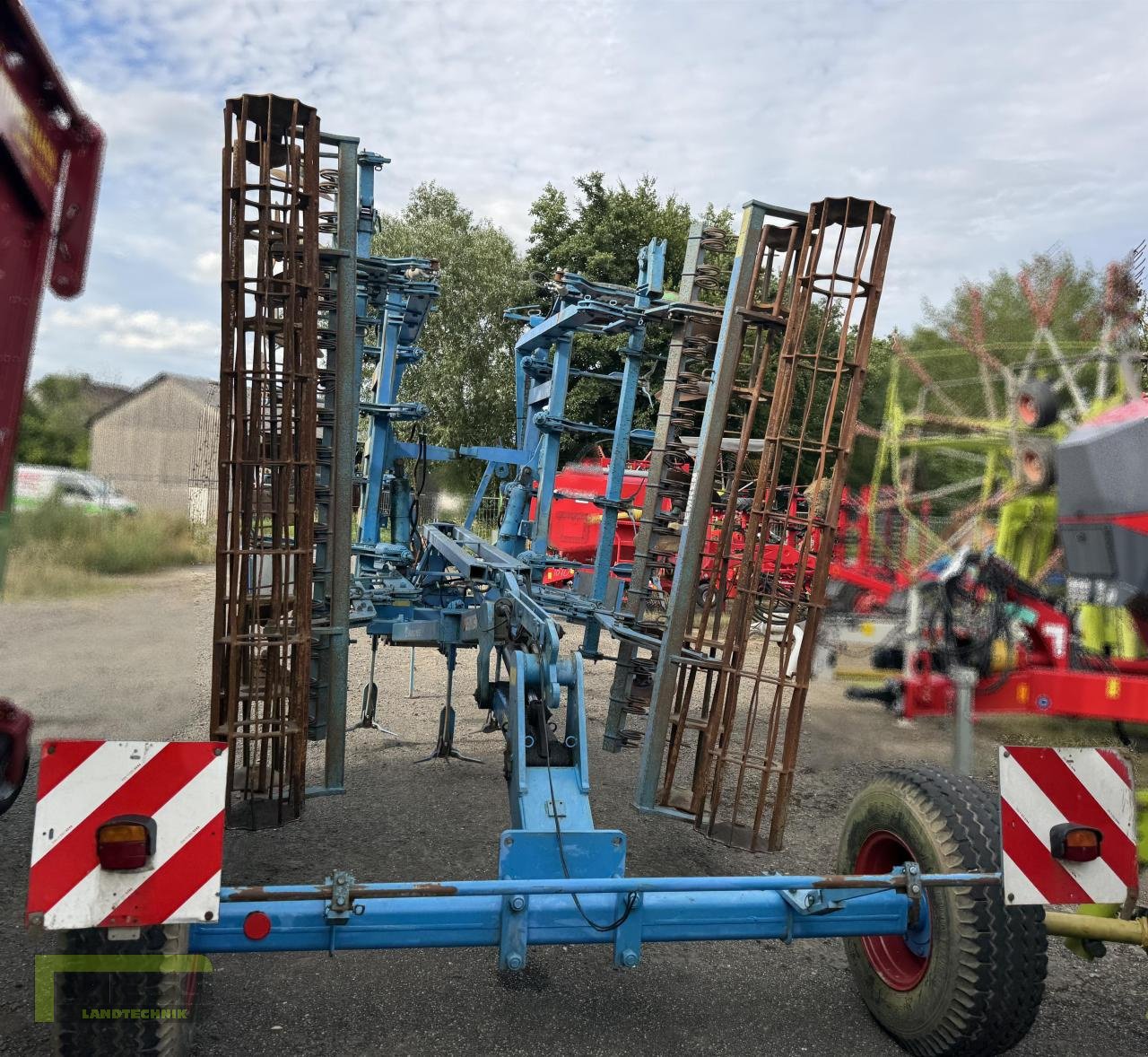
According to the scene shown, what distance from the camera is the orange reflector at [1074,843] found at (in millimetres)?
2797

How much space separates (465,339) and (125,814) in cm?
2271

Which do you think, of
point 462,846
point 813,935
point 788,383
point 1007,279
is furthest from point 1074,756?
point 1007,279

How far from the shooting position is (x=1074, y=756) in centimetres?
289

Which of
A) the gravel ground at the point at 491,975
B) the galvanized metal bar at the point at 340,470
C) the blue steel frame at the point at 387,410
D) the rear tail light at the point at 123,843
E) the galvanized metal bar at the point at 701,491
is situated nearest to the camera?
the rear tail light at the point at 123,843

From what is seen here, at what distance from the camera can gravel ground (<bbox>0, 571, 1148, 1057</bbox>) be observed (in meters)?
3.14

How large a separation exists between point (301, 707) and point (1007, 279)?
11.4 meters

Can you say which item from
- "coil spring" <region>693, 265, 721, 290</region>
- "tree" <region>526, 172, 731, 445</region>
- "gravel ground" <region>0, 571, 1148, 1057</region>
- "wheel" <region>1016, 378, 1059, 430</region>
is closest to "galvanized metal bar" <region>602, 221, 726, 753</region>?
"coil spring" <region>693, 265, 721, 290</region>

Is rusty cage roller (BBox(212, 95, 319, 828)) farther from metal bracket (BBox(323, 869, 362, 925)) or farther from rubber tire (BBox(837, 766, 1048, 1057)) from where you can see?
rubber tire (BBox(837, 766, 1048, 1057))

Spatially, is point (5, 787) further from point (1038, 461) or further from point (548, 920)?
point (1038, 461)

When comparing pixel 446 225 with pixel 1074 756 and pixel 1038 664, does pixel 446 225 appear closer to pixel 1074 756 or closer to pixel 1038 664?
pixel 1038 664

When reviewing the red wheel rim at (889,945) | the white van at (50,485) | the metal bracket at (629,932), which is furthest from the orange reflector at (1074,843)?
the white van at (50,485)

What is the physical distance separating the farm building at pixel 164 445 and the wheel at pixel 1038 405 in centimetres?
565

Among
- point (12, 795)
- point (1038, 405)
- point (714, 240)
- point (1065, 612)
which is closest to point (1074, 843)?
point (12, 795)

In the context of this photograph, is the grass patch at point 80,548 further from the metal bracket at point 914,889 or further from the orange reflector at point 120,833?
the metal bracket at point 914,889
